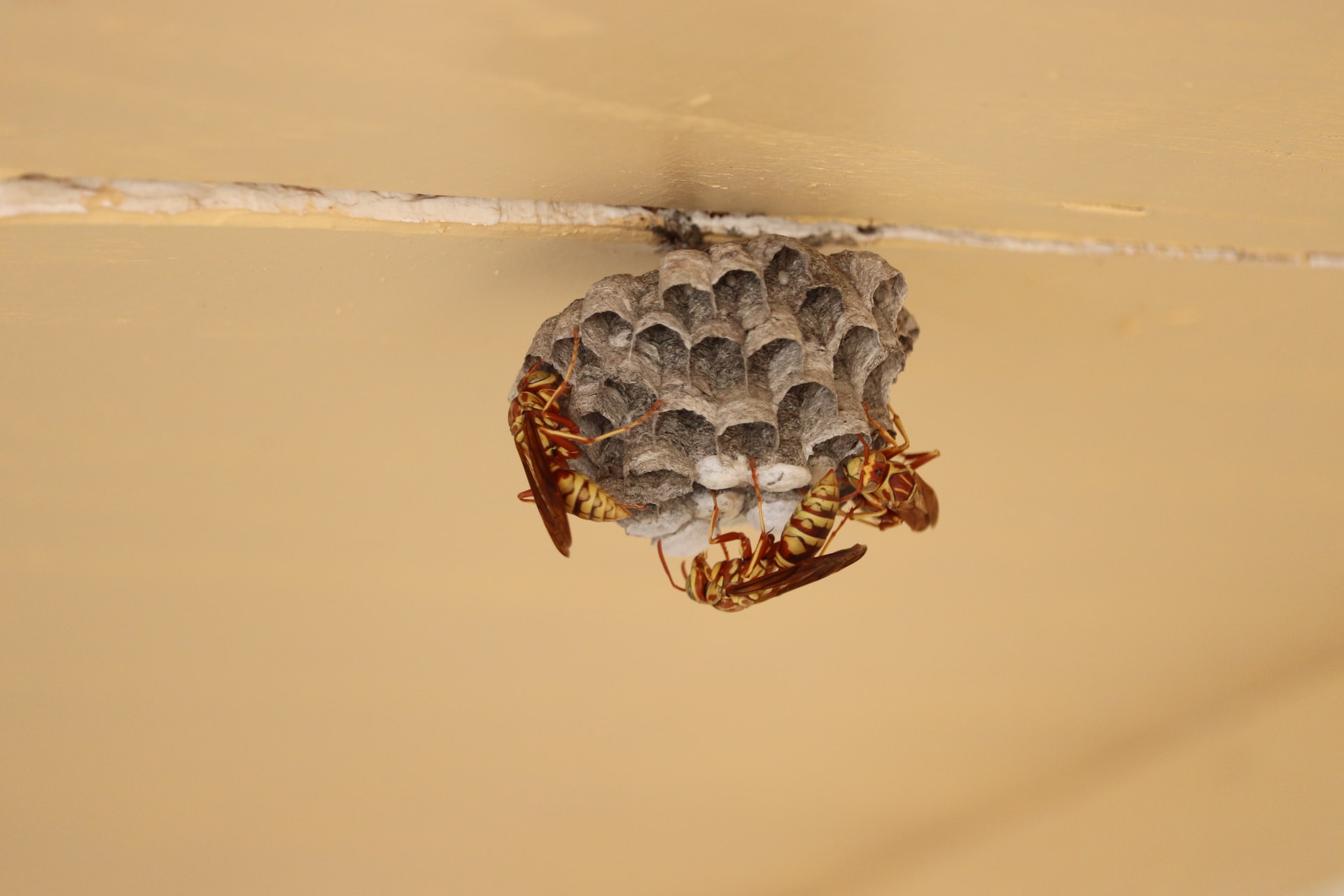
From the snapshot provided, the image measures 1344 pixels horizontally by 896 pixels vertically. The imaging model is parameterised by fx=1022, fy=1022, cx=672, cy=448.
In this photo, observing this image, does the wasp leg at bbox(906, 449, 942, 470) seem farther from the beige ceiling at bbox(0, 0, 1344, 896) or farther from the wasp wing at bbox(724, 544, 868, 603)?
the beige ceiling at bbox(0, 0, 1344, 896)

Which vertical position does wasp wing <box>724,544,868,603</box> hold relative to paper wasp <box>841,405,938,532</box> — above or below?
below

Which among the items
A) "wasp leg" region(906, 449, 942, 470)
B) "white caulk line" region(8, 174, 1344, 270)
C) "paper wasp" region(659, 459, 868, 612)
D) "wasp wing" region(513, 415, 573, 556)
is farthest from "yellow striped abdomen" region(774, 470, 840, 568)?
"white caulk line" region(8, 174, 1344, 270)

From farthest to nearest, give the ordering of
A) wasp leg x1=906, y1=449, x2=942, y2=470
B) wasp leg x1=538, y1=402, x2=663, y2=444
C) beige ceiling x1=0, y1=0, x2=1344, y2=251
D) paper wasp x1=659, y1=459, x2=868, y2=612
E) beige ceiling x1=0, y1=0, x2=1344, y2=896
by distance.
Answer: wasp leg x1=906, y1=449, x2=942, y2=470 → paper wasp x1=659, y1=459, x2=868, y2=612 → wasp leg x1=538, y1=402, x2=663, y2=444 → beige ceiling x1=0, y1=0, x2=1344, y2=896 → beige ceiling x1=0, y1=0, x2=1344, y2=251

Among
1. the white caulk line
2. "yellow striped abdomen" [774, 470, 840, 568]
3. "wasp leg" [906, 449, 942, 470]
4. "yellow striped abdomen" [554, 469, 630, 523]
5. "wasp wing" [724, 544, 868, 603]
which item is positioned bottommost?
"wasp wing" [724, 544, 868, 603]

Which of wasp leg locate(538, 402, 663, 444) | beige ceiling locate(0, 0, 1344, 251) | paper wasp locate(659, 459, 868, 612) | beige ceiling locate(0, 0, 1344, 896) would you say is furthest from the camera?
paper wasp locate(659, 459, 868, 612)

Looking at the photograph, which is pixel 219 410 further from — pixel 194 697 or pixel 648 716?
pixel 648 716

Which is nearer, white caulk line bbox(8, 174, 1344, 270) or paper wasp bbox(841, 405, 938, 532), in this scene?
white caulk line bbox(8, 174, 1344, 270)

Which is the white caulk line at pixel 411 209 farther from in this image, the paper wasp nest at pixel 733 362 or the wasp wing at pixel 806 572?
the wasp wing at pixel 806 572

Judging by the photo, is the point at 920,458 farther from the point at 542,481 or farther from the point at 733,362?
the point at 542,481
